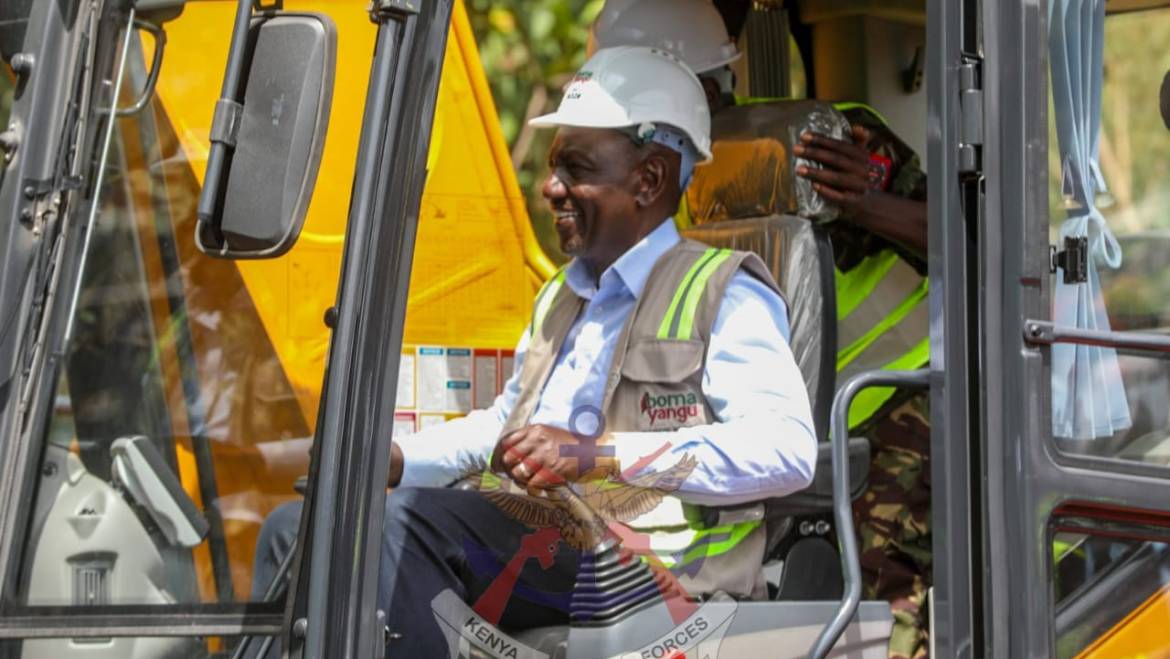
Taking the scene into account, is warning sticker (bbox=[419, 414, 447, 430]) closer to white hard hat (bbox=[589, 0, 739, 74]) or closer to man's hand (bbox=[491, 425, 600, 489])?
man's hand (bbox=[491, 425, 600, 489])

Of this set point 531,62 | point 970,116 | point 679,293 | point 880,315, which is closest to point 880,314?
point 880,315

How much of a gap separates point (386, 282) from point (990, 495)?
0.89 m

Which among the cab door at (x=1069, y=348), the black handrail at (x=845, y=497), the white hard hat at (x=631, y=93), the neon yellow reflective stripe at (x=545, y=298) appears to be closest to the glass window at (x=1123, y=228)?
the cab door at (x=1069, y=348)

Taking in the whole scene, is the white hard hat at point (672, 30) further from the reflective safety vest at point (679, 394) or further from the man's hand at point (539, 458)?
the man's hand at point (539, 458)

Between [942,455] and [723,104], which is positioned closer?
[942,455]

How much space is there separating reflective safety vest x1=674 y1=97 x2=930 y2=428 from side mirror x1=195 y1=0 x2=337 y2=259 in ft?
4.64

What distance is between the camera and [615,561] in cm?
283

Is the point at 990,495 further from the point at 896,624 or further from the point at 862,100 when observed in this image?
the point at 862,100

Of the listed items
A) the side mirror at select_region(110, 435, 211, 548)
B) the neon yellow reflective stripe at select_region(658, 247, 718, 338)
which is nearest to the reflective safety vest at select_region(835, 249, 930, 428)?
the neon yellow reflective stripe at select_region(658, 247, 718, 338)

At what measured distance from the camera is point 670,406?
3086mm

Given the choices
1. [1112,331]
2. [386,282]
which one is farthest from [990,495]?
[386,282]

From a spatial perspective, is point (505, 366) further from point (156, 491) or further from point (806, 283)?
point (156, 491)

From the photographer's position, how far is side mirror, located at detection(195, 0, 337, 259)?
2414 millimetres

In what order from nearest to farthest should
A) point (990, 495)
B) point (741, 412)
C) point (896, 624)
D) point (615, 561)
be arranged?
point (990, 495) → point (615, 561) → point (741, 412) → point (896, 624)
